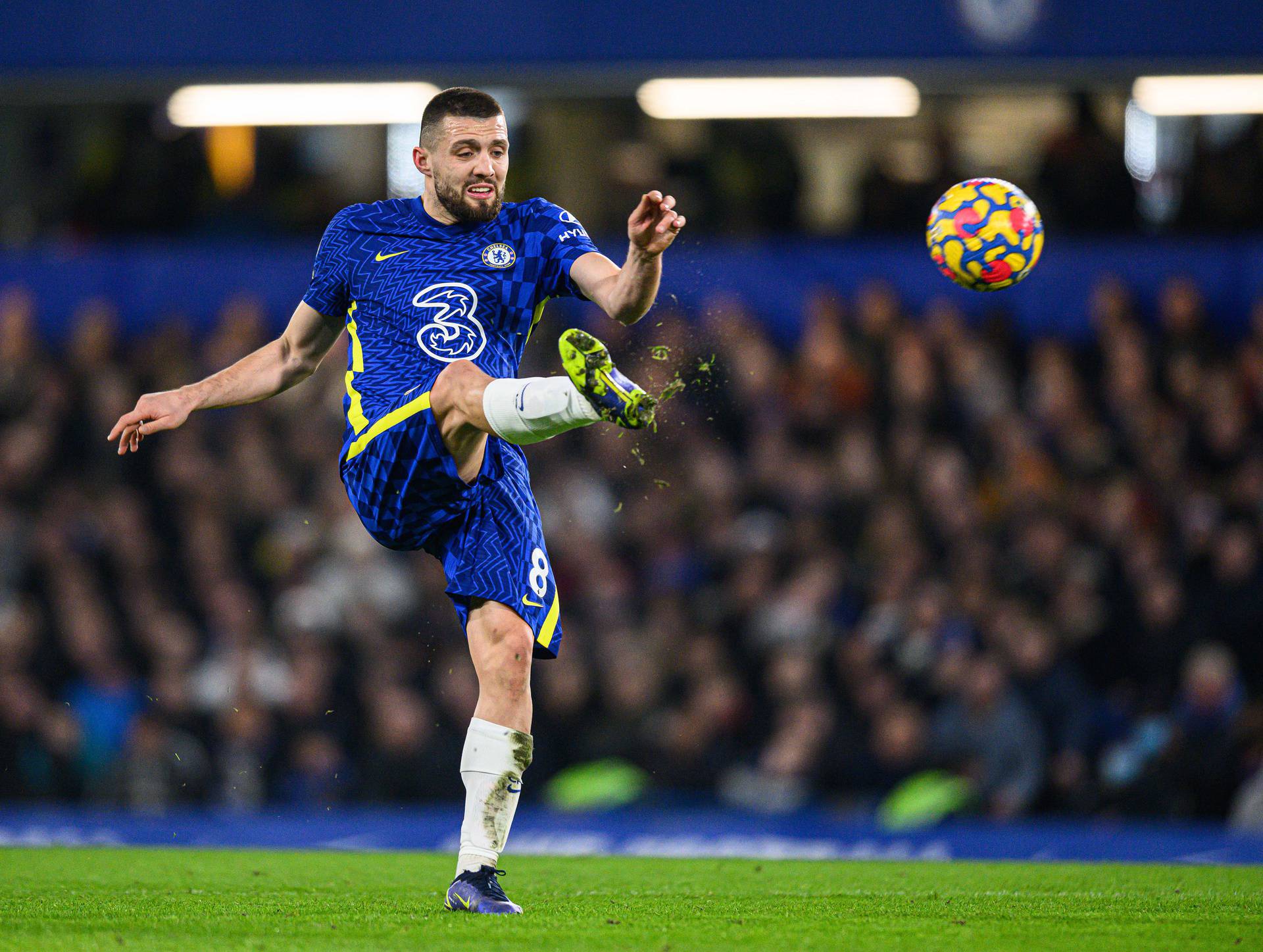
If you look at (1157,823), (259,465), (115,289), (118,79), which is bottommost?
(1157,823)

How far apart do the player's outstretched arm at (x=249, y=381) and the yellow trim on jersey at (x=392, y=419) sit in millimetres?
535

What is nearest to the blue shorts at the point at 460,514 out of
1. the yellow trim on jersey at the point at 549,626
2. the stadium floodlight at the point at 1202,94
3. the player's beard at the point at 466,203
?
the yellow trim on jersey at the point at 549,626

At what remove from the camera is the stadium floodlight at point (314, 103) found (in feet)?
42.2

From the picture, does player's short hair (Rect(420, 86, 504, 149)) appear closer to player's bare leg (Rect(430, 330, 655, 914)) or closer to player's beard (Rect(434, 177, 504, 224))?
player's beard (Rect(434, 177, 504, 224))

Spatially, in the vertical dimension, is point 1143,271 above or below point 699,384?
above

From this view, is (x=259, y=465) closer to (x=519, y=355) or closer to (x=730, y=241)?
(x=730, y=241)

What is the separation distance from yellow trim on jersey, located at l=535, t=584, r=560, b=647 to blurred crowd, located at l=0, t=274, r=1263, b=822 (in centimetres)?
407

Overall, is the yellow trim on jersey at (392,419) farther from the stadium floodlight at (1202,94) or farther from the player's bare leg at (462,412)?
the stadium floodlight at (1202,94)

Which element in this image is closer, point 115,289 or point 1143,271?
point 1143,271

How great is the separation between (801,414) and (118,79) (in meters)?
5.20

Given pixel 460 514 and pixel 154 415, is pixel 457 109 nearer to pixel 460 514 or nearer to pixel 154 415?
pixel 460 514

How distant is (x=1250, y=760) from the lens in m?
9.73

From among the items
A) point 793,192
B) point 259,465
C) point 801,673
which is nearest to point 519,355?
point 801,673

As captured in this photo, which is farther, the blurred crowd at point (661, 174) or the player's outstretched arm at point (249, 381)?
the blurred crowd at point (661, 174)
